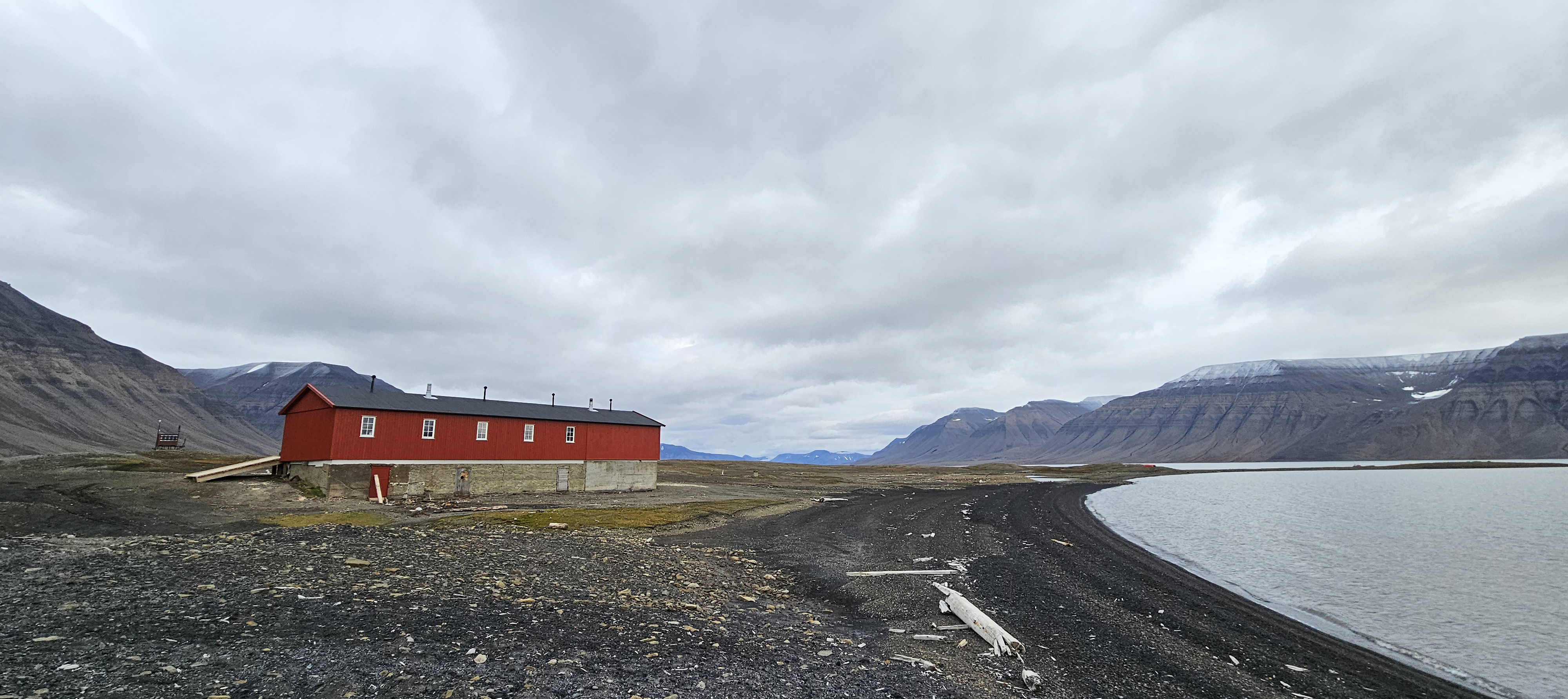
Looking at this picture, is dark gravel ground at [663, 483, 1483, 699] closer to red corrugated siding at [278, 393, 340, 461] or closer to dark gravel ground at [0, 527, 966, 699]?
dark gravel ground at [0, 527, 966, 699]

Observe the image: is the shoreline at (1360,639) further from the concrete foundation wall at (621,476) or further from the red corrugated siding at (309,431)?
the red corrugated siding at (309,431)

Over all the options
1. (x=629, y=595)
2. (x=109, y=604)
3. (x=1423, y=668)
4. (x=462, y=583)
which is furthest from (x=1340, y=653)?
(x=109, y=604)

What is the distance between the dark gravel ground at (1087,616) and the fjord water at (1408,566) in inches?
94.6

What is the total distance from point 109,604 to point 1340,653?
1076 inches

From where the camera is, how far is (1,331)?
487 ft

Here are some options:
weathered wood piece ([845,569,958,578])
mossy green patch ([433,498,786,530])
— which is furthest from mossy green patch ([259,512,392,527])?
weathered wood piece ([845,569,958,578])

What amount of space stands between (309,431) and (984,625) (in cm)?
4682

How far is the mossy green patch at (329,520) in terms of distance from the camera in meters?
27.0

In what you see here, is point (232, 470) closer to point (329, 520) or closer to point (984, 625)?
point (329, 520)

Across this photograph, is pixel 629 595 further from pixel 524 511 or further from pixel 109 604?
pixel 524 511

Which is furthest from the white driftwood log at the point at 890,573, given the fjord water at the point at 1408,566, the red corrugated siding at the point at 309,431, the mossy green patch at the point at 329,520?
the red corrugated siding at the point at 309,431

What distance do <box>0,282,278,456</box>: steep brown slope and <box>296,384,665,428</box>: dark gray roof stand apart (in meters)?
76.8

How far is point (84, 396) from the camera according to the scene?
143 meters

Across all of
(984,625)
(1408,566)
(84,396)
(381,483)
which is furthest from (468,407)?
(84,396)
